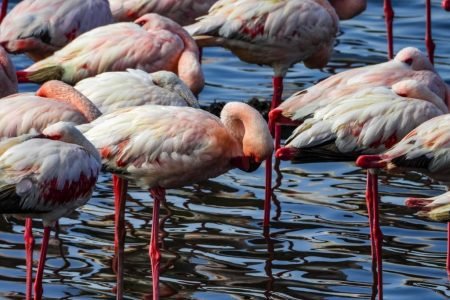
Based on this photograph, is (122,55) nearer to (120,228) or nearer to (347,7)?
(120,228)

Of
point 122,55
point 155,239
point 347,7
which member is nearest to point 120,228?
point 155,239

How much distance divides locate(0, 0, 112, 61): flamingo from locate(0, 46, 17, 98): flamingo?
1.00 meters

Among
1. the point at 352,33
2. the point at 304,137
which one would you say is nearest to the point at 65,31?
the point at 304,137

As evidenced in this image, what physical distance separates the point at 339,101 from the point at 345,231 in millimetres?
1036

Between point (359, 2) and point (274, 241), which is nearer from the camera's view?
point (274, 241)

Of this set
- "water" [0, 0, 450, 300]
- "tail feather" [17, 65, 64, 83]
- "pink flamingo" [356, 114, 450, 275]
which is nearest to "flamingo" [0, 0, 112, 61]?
"tail feather" [17, 65, 64, 83]

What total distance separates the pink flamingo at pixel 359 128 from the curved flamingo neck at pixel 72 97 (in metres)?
1.18

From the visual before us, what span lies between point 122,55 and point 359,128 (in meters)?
2.28

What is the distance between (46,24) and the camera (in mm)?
11016

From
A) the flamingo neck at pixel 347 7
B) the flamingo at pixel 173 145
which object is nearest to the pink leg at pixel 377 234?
the flamingo at pixel 173 145

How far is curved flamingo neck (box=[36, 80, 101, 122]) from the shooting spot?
8750 millimetres

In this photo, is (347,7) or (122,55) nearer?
(122,55)

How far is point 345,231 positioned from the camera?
948cm

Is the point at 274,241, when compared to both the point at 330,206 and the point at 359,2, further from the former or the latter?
the point at 359,2
